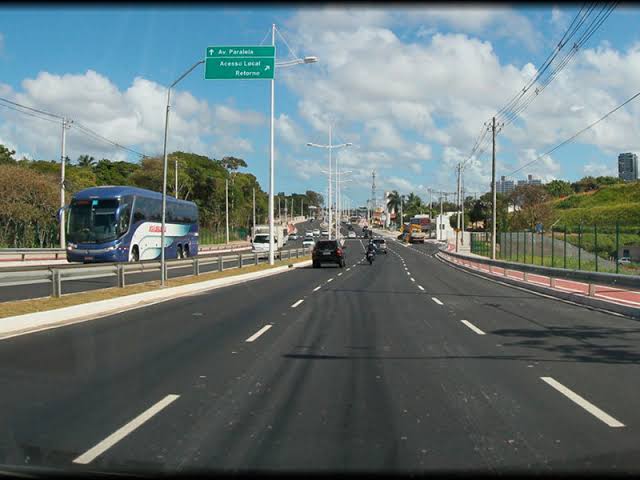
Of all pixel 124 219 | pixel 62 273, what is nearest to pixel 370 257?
pixel 124 219

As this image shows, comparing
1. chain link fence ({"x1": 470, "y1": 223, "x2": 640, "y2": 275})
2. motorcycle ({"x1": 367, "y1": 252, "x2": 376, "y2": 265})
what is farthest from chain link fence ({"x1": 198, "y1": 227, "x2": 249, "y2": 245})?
chain link fence ({"x1": 470, "y1": 223, "x2": 640, "y2": 275})

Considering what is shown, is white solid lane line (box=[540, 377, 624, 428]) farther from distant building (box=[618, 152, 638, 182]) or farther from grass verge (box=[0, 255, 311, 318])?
distant building (box=[618, 152, 638, 182])

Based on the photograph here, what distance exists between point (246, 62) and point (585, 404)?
2158 centimetres

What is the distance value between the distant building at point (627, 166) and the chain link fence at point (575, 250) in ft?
358

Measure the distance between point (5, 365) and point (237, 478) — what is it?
6225 mm

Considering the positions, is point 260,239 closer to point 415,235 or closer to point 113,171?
point 113,171

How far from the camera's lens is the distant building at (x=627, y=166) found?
156 m

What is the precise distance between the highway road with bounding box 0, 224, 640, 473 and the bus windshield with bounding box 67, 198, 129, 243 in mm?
19628

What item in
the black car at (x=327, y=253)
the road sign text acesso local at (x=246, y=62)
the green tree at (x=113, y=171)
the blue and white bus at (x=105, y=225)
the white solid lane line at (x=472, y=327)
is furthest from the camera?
the green tree at (x=113, y=171)

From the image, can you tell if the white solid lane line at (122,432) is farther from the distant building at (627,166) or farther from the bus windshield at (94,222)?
the distant building at (627,166)

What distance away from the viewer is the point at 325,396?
25.5 ft

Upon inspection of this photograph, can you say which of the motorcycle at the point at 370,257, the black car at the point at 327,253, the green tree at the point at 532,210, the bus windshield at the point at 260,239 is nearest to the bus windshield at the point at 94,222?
the black car at the point at 327,253

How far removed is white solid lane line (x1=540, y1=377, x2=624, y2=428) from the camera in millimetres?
6655

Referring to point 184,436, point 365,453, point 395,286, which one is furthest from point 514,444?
point 395,286
